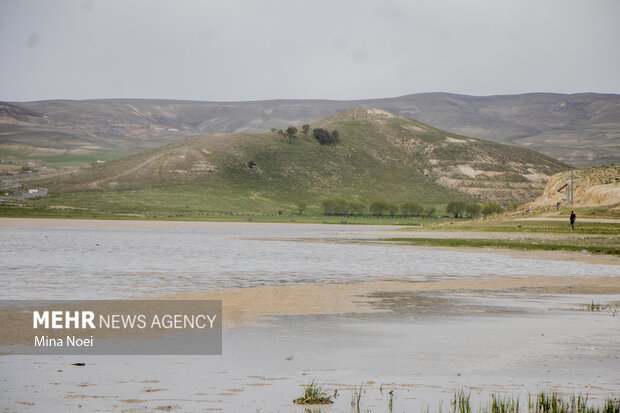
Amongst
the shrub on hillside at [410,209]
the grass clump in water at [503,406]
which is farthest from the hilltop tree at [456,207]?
the grass clump in water at [503,406]

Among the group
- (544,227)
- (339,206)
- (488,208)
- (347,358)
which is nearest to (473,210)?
(488,208)

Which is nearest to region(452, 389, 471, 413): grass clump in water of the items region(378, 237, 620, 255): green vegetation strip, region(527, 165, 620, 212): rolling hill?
region(378, 237, 620, 255): green vegetation strip

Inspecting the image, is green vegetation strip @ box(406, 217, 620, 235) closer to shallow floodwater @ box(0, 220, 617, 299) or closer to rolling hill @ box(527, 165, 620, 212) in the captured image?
rolling hill @ box(527, 165, 620, 212)

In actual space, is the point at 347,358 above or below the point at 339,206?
below

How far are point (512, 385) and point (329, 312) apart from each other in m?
8.78

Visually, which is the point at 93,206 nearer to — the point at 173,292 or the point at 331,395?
the point at 173,292

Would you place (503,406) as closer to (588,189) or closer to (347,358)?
(347,358)

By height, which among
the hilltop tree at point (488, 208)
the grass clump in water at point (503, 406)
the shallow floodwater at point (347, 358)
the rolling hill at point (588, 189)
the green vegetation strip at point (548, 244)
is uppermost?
the rolling hill at point (588, 189)

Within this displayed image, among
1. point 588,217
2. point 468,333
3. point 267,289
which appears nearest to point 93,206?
point 588,217

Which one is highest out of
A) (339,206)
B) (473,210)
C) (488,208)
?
(339,206)

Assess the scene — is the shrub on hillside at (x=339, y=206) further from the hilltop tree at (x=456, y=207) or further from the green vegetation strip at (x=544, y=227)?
the green vegetation strip at (x=544, y=227)

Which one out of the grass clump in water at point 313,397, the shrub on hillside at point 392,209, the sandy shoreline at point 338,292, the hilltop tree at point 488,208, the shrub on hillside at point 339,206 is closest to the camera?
the grass clump in water at point 313,397

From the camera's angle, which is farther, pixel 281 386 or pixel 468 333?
pixel 468 333

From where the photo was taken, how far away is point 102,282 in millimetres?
26125
